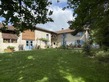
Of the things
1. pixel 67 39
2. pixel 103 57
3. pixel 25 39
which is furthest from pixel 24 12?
pixel 67 39

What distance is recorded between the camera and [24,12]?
12016 millimetres

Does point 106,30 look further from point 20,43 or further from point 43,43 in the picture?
point 43,43

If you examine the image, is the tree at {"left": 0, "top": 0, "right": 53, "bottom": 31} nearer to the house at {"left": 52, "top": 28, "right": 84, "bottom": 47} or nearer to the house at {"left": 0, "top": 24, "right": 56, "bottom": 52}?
the house at {"left": 0, "top": 24, "right": 56, "bottom": 52}

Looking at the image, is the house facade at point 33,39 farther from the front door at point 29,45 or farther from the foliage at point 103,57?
the foliage at point 103,57

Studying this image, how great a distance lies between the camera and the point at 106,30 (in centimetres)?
1862

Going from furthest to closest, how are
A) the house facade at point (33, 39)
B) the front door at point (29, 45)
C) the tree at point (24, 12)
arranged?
the front door at point (29, 45), the house facade at point (33, 39), the tree at point (24, 12)

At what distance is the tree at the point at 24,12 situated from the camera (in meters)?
10.7

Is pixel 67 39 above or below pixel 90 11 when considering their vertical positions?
above

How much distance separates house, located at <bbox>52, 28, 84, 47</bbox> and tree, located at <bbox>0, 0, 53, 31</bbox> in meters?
42.8

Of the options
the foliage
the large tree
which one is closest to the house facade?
the foliage

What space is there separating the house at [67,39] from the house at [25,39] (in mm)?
4133

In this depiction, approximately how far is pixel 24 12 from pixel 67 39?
48.1 meters

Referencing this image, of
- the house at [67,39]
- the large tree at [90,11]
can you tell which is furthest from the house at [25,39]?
the large tree at [90,11]

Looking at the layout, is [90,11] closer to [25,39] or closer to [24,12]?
[24,12]
